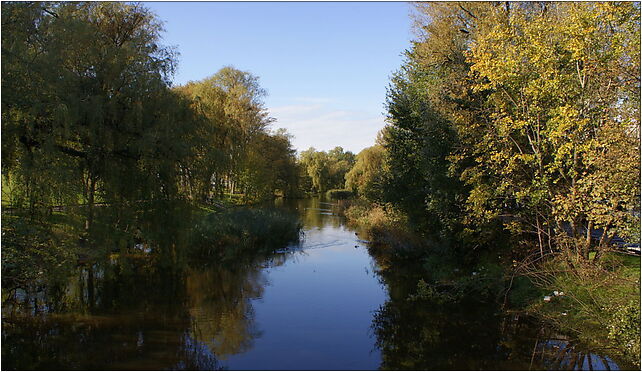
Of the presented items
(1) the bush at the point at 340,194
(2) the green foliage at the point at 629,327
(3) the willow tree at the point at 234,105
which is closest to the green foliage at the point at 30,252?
(2) the green foliage at the point at 629,327

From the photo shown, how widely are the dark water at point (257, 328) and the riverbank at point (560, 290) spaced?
0.44 metres

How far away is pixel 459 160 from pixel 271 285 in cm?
761

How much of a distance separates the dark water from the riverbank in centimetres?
44

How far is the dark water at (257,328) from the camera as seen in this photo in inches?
358

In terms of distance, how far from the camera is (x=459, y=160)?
47.8ft

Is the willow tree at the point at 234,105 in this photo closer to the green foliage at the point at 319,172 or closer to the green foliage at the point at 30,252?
the green foliage at the point at 30,252

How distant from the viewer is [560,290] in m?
11.7

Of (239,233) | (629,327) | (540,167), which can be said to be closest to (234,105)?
(239,233)

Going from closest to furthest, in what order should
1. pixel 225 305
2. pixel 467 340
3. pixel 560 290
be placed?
pixel 467 340 → pixel 560 290 → pixel 225 305

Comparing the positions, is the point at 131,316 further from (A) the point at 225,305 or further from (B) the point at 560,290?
(B) the point at 560,290

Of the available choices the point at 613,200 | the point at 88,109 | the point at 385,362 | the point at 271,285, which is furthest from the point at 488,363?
the point at 88,109

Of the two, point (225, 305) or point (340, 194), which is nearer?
point (225, 305)

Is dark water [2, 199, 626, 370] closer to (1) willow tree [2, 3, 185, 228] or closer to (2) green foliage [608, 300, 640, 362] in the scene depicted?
(2) green foliage [608, 300, 640, 362]

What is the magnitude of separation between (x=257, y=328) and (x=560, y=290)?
7971 millimetres
